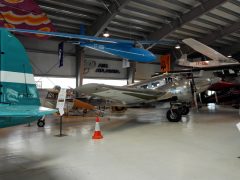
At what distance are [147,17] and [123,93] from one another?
7511mm

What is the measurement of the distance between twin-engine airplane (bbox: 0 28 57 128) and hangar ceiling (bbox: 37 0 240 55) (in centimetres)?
815

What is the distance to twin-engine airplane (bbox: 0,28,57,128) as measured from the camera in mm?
2902

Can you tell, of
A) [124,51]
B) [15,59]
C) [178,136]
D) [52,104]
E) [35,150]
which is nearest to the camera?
[15,59]

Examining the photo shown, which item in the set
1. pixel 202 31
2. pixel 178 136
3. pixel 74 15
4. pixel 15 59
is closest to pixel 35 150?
pixel 15 59

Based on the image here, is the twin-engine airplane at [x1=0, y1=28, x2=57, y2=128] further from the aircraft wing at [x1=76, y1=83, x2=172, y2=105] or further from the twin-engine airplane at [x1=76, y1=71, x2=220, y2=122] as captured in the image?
the twin-engine airplane at [x1=76, y1=71, x2=220, y2=122]

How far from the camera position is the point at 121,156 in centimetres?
421

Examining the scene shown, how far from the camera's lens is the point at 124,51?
32.3 ft

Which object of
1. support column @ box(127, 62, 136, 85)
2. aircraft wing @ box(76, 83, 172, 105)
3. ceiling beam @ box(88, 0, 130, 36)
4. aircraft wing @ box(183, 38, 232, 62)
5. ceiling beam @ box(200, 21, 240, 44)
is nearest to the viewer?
aircraft wing @ box(76, 83, 172, 105)

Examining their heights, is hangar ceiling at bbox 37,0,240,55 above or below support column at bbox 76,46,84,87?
above

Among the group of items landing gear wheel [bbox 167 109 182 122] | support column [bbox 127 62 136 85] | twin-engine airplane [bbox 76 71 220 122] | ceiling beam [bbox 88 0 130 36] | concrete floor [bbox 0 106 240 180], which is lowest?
concrete floor [bbox 0 106 240 180]

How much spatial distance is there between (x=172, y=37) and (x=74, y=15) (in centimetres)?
731

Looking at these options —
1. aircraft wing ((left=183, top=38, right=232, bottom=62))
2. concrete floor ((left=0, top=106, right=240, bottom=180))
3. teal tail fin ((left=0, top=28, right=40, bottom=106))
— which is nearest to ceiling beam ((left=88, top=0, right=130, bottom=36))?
aircraft wing ((left=183, top=38, right=232, bottom=62))

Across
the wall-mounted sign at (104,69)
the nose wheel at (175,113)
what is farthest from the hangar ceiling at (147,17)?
the nose wheel at (175,113)

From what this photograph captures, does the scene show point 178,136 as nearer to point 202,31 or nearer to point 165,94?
point 165,94
